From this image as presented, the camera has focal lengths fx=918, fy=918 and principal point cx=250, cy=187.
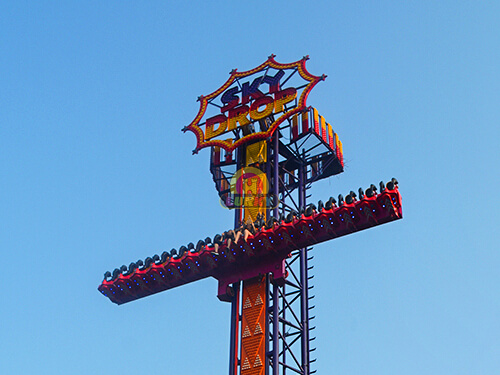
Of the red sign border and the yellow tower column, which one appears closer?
the yellow tower column

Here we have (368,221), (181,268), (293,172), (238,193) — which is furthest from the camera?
(293,172)

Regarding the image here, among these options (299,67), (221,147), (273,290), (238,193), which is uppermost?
(299,67)

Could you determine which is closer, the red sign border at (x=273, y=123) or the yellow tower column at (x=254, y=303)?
the yellow tower column at (x=254, y=303)

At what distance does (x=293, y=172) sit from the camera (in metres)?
41.0

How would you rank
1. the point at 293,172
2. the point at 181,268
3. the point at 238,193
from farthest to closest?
1. the point at 293,172
2. the point at 238,193
3. the point at 181,268

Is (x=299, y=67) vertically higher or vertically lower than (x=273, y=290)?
higher

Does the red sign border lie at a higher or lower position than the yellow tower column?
higher

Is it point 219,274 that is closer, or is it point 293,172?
point 219,274

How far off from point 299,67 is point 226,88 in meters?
3.71

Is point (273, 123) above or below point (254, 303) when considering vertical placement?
above

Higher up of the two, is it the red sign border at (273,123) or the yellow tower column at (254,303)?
the red sign border at (273,123)

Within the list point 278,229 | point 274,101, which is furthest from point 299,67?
point 278,229

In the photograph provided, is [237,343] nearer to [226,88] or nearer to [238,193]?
[238,193]

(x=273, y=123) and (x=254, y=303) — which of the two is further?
(x=273, y=123)
